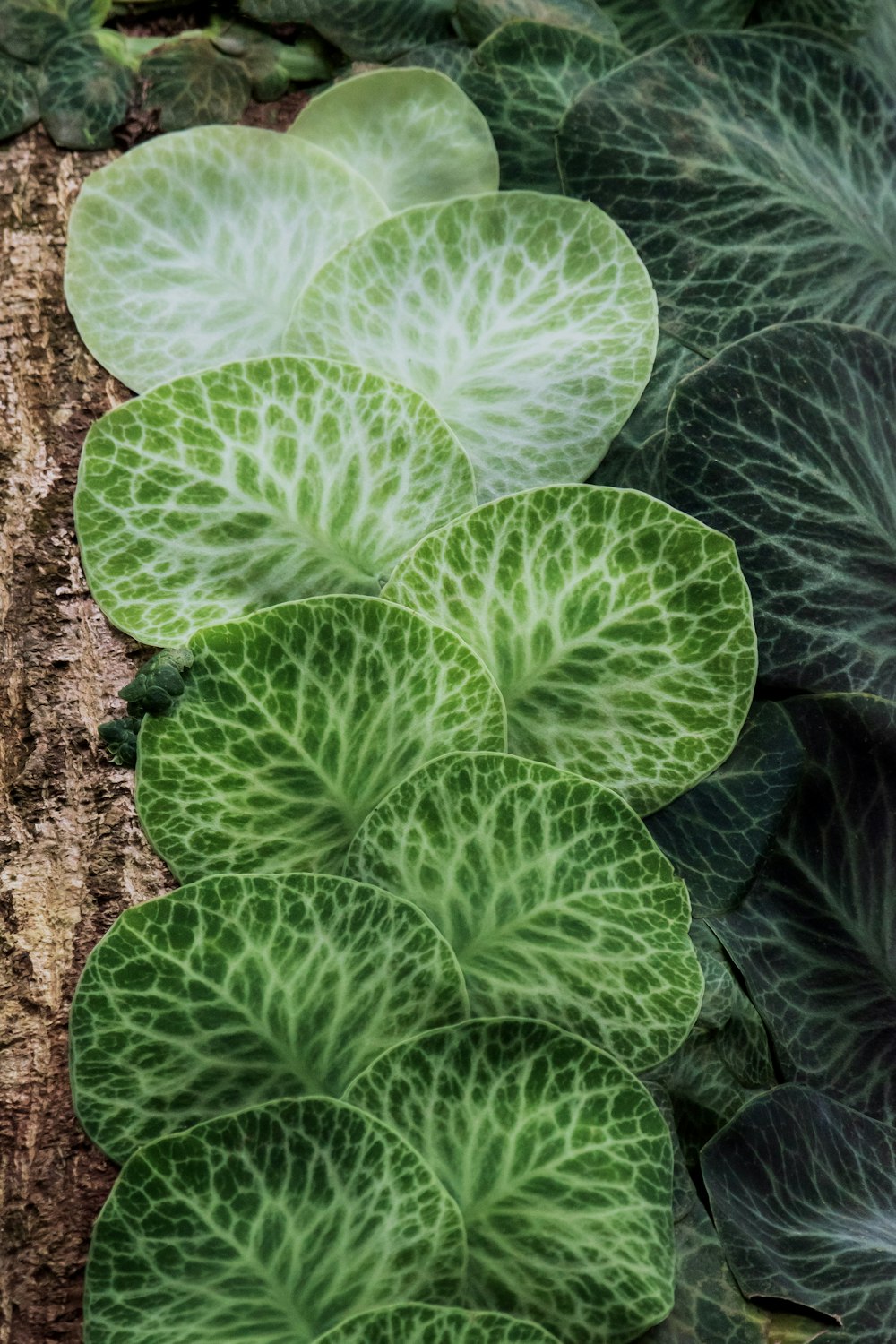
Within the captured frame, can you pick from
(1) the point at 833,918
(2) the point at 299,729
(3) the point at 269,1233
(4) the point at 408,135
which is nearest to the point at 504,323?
(4) the point at 408,135

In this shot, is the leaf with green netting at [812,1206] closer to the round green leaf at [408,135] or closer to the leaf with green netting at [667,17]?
the round green leaf at [408,135]

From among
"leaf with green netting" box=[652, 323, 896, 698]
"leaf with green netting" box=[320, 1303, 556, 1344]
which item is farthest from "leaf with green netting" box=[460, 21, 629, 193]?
"leaf with green netting" box=[320, 1303, 556, 1344]

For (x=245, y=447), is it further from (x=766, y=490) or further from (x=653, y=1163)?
(x=653, y=1163)

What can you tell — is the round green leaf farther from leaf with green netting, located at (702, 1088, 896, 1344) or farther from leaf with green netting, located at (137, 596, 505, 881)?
leaf with green netting, located at (702, 1088, 896, 1344)

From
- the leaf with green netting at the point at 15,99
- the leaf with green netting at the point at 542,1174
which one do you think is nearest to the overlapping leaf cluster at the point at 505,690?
the leaf with green netting at the point at 542,1174

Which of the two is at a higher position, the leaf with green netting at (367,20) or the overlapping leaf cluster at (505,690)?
the leaf with green netting at (367,20)

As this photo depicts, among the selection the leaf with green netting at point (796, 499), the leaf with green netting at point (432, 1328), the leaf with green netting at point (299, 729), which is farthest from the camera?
the leaf with green netting at point (796, 499)
